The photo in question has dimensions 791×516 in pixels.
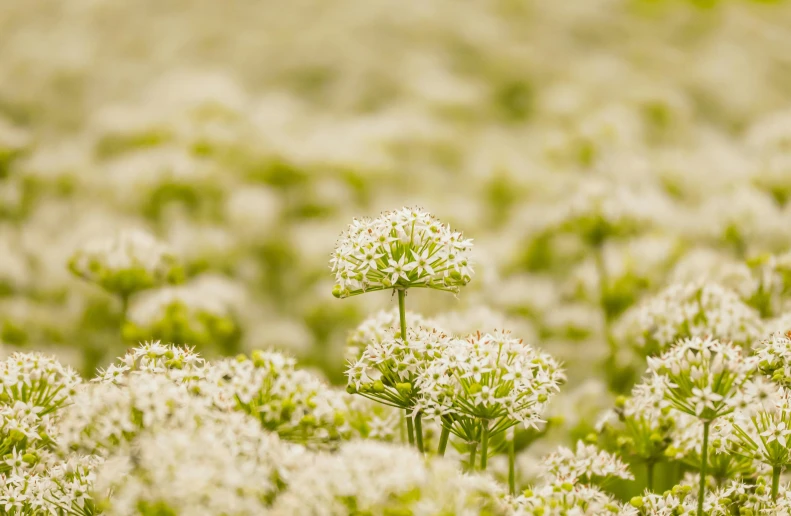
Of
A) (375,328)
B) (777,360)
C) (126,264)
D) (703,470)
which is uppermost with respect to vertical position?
(126,264)

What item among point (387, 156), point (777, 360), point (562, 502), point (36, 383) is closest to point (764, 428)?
point (777, 360)

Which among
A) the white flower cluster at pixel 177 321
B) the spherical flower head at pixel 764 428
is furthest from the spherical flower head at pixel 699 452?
the white flower cluster at pixel 177 321

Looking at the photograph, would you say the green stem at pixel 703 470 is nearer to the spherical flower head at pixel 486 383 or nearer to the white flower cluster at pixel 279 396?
the spherical flower head at pixel 486 383

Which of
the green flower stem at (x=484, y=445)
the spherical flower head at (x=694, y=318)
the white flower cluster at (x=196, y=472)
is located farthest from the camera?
the spherical flower head at (x=694, y=318)

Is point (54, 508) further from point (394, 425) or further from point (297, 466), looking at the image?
Answer: point (394, 425)

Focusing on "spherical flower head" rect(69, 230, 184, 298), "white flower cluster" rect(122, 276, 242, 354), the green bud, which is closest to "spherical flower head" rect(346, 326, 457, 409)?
the green bud

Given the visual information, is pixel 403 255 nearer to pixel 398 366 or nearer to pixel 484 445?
pixel 398 366

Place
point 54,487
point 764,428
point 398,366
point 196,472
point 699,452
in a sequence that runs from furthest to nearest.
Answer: point 699,452, point 764,428, point 398,366, point 54,487, point 196,472
